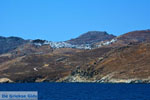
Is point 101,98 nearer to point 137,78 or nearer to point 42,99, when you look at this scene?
point 42,99

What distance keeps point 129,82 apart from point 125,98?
88.6m

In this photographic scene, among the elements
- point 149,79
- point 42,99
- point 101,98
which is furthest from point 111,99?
point 149,79

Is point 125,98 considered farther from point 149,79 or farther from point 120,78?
point 120,78

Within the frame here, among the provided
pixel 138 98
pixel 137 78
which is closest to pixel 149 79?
pixel 137 78

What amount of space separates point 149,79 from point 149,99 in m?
86.4

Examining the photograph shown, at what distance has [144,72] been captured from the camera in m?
190

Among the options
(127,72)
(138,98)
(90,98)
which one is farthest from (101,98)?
(127,72)

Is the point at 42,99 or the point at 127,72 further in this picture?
the point at 127,72

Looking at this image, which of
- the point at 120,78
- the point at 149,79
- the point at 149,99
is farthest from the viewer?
the point at 120,78

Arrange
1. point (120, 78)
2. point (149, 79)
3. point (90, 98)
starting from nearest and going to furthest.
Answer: point (90, 98)
point (149, 79)
point (120, 78)

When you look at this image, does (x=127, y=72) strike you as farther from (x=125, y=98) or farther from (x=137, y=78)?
(x=125, y=98)

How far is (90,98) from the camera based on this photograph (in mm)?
100375

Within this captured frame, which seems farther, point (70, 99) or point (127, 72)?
point (127, 72)

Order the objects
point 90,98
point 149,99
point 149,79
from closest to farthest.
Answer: point 149,99 < point 90,98 < point 149,79
